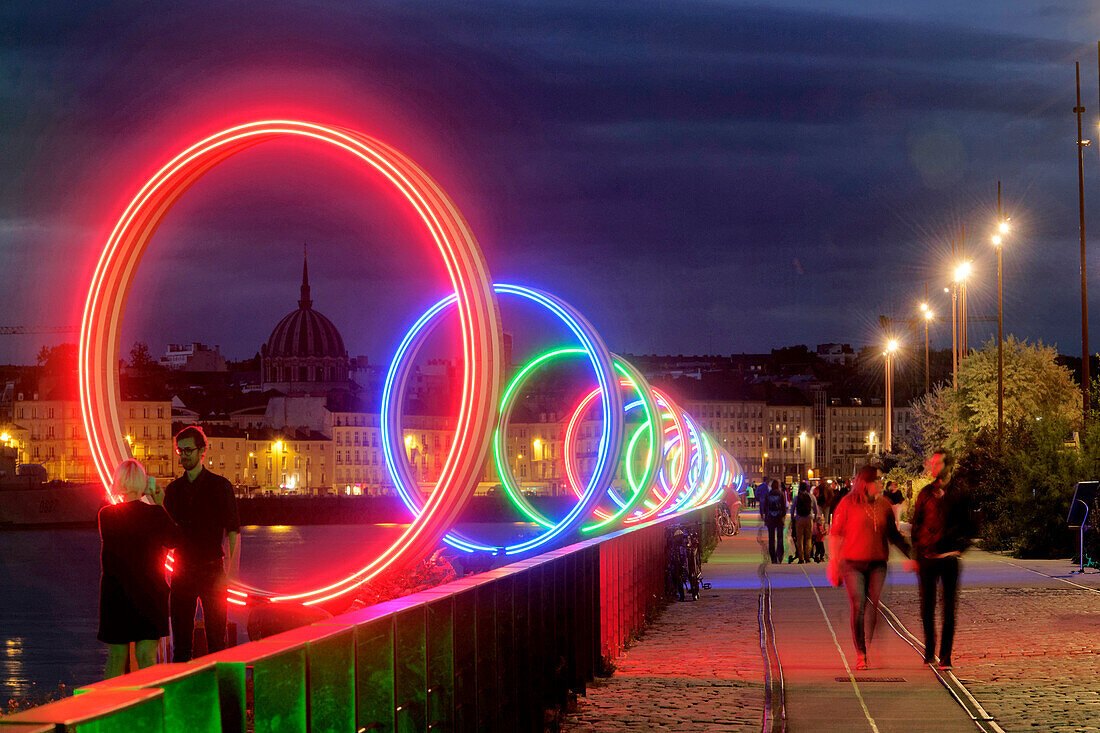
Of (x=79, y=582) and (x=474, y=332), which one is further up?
(x=474, y=332)

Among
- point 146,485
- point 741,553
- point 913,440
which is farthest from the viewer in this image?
point 913,440

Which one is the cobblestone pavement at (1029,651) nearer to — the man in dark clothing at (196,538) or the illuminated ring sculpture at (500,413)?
the illuminated ring sculpture at (500,413)

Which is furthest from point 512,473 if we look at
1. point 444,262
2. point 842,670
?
point 444,262

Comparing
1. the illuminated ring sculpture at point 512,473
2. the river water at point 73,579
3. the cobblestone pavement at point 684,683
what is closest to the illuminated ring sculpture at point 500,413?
the illuminated ring sculpture at point 512,473

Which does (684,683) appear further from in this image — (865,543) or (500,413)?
(500,413)

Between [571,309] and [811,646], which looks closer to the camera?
[811,646]

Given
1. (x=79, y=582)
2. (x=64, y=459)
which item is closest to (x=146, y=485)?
(x=79, y=582)

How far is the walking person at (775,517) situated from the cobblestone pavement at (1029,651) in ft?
24.3

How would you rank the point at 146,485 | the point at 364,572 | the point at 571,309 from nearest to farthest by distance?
the point at 146,485 → the point at 364,572 → the point at 571,309

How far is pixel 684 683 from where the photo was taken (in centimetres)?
1146

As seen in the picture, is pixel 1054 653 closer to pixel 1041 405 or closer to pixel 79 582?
pixel 1041 405

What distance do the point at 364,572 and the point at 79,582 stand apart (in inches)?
3175

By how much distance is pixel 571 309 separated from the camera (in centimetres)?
1864

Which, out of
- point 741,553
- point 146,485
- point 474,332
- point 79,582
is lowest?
point 79,582
